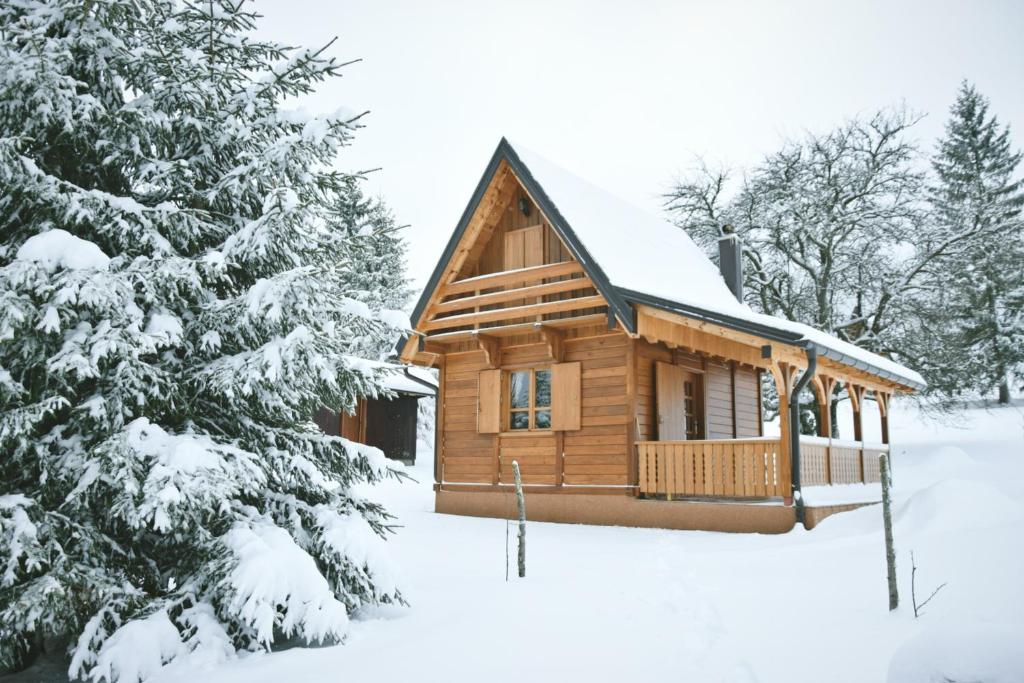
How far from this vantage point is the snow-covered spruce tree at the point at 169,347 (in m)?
4.02

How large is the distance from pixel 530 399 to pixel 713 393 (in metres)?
4.10

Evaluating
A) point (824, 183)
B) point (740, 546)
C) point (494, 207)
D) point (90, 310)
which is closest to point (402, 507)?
point (494, 207)

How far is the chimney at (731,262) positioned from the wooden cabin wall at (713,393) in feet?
7.49

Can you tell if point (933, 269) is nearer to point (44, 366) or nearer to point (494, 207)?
point (494, 207)

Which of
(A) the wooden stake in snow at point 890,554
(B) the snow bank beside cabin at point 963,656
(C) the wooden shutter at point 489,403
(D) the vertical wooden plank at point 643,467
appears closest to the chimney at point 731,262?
(C) the wooden shutter at point 489,403

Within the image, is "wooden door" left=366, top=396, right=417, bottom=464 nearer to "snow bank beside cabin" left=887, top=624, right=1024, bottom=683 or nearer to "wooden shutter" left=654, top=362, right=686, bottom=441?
"wooden shutter" left=654, top=362, right=686, bottom=441

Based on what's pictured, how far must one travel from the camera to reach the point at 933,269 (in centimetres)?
2012

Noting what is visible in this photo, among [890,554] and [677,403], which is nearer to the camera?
[890,554]

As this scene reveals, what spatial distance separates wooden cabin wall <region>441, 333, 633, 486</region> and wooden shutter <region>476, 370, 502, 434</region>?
0.70 feet

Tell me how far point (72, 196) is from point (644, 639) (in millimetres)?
4753

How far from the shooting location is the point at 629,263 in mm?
13023

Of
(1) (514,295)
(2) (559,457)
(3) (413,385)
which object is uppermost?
(1) (514,295)

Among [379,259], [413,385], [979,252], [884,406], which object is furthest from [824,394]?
[379,259]

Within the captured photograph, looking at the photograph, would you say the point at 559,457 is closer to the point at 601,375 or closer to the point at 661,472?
the point at 601,375
